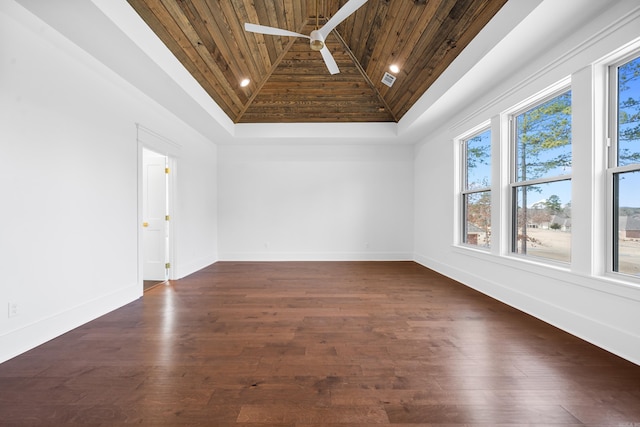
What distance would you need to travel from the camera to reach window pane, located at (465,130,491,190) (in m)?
3.93

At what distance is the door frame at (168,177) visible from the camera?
11.8 ft

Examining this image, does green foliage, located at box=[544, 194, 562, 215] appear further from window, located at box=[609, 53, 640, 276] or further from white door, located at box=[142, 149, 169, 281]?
white door, located at box=[142, 149, 169, 281]

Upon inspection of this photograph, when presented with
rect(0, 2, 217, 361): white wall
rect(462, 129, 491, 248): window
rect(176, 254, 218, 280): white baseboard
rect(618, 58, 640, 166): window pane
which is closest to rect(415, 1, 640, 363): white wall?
rect(618, 58, 640, 166): window pane

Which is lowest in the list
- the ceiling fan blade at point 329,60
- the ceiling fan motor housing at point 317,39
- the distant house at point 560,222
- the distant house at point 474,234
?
the distant house at point 474,234

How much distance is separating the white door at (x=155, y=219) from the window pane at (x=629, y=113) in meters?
5.53

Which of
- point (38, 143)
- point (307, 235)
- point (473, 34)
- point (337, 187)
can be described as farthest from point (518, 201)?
point (38, 143)

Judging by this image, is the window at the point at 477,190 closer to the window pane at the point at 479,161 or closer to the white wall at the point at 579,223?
the window pane at the point at 479,161

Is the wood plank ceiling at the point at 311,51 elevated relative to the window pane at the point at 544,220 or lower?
elevated

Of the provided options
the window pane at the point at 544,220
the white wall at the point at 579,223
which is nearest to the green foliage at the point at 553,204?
the window pane at the point at 544,220

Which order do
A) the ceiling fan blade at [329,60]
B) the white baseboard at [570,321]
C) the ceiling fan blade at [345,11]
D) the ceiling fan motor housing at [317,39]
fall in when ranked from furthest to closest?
the ceiling fan blade at [329,60], the ceiling fan motor housing at [317,39], the ceiling fan blade at [345,11], the white baseboard at [570,321]

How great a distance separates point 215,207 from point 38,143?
3.97 m

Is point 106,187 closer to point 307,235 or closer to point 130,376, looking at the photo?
point 130,376

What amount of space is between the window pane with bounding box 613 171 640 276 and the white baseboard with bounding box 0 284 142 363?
4749 mm

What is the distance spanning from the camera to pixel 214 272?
16.9 ft
